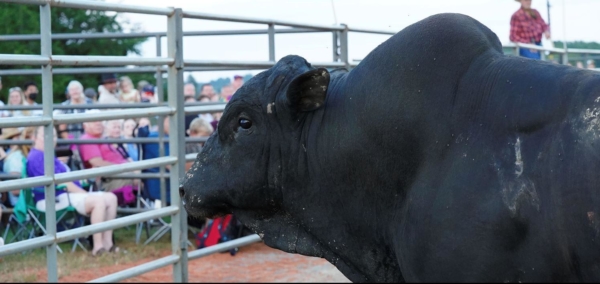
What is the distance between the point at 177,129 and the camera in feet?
20.0

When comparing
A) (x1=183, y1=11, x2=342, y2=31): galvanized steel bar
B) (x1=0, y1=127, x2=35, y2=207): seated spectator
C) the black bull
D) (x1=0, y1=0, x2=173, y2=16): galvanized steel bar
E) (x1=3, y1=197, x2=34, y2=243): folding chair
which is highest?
(x1=0, y1=0, x2=173, y2=16): galvanized steel bar

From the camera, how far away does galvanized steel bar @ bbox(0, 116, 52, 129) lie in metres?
4.66

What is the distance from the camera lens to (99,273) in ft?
25.9

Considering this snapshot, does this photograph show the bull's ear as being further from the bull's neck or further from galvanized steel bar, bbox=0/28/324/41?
galvanized steel bar, bbox=0/28/324/41

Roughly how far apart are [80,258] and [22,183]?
389 centimetres

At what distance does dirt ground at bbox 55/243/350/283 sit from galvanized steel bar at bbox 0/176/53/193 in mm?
2734

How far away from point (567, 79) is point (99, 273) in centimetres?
609

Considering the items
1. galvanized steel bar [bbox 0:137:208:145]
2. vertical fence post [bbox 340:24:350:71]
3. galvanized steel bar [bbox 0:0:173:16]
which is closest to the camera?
galvanized steel bar [bbox 0:0:173:16]

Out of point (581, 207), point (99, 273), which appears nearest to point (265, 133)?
point (581, 207)

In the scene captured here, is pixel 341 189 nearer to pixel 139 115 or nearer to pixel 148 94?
pixel 139 115

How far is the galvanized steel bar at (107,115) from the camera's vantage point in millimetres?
5172

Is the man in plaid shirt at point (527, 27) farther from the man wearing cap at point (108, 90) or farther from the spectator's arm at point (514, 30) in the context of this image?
the man wearing cap at point (108, 90)

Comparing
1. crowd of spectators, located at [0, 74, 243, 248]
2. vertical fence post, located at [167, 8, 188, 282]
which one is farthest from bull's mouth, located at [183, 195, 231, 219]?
crowd of spectators, located at [0, 74, 243, 248]

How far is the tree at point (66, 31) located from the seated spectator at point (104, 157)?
5273 millimetres
